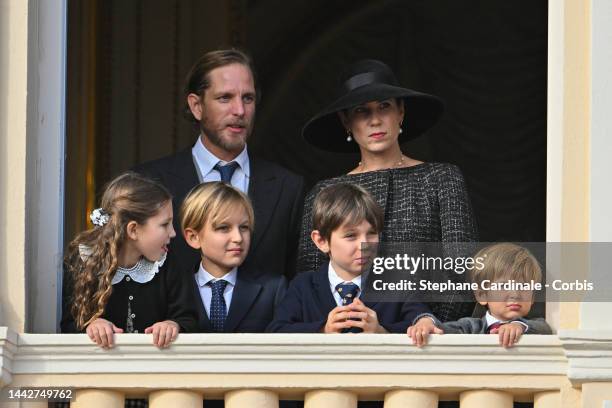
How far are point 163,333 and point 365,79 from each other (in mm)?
1630

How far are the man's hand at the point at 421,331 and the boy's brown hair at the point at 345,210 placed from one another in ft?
1.67

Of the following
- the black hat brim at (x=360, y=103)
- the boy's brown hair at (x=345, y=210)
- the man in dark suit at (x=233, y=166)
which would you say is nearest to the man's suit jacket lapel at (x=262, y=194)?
the man in dark suit at (x=233, y=166)

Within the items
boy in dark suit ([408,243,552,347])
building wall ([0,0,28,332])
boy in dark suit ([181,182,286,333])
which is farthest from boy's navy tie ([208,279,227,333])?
boy in dark suit ([408,243,552,347])

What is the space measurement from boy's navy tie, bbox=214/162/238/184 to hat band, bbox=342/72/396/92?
1.96 feet

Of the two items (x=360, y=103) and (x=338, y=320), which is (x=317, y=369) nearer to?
(x=338, y=320)

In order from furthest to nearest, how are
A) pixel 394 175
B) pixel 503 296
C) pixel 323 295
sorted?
pixel 394 175, pixel 323 295, pixel 503 296

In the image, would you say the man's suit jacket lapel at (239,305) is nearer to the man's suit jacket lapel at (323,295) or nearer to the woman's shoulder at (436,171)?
the man's suit jacket lapel at (323,295)

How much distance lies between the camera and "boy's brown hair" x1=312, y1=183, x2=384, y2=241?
962cm

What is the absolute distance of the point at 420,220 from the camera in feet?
32.4

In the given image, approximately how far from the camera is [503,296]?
31.1ft

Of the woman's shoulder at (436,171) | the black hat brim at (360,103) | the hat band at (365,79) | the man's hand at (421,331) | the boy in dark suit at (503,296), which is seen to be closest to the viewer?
the man's hand at (421,331)

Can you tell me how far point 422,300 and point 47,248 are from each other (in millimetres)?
1570

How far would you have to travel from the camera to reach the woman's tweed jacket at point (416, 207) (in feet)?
32.2

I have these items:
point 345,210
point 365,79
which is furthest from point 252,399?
point 365,79
